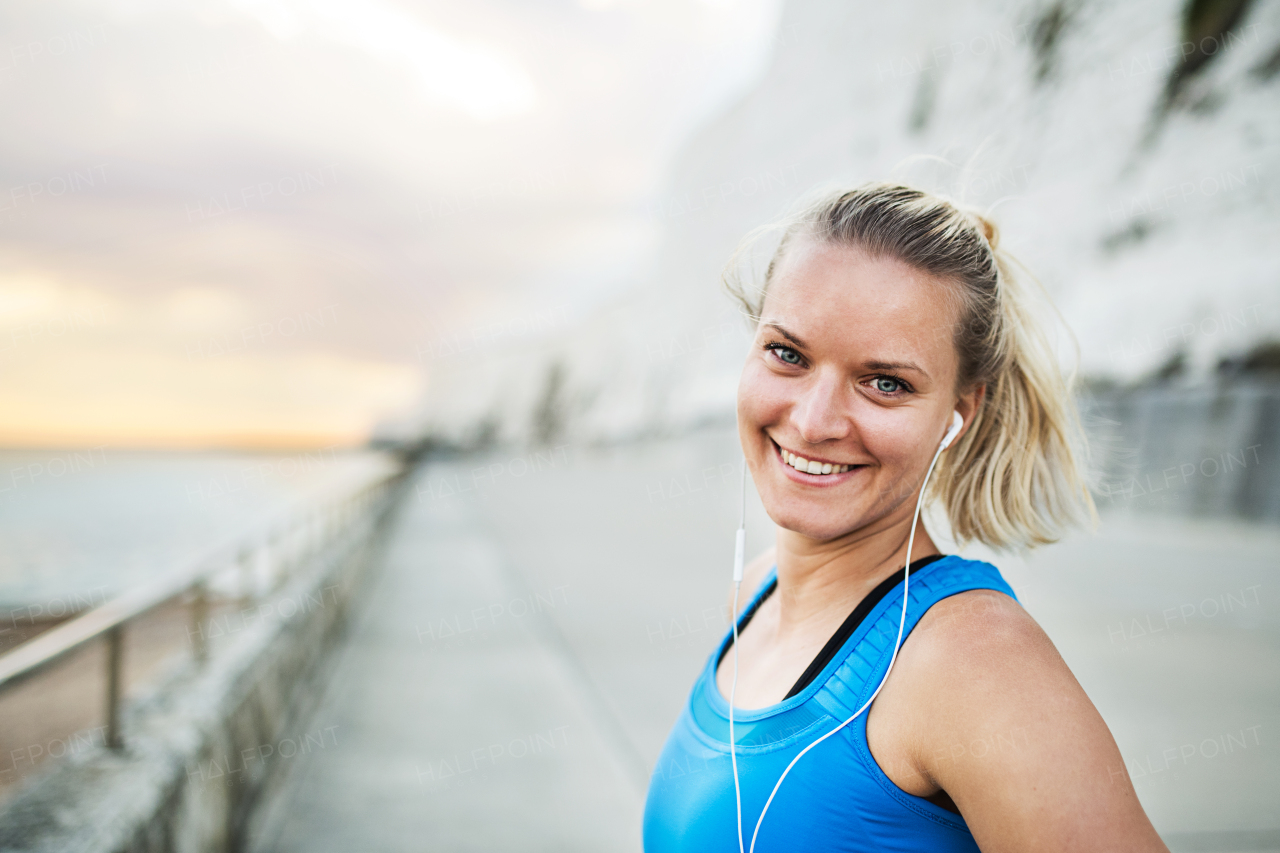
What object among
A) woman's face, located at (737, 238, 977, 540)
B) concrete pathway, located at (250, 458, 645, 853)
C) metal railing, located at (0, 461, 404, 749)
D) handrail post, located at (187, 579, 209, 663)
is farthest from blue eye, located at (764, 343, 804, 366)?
handrail post, located at (187, 579, 209, 663)

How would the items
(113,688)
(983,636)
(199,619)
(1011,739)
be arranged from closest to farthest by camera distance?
(1011,739)
(983,636)
(113,688)
(199,619)

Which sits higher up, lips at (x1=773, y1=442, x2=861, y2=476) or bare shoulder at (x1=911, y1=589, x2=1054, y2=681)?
lips at (x1=773, y1=442, x2=861, y2=476)

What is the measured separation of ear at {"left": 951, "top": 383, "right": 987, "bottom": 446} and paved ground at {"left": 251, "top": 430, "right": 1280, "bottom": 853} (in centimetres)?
137

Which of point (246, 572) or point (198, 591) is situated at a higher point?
point (198, 591)

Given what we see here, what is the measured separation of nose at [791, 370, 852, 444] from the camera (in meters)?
1.24

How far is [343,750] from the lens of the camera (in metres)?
4.04

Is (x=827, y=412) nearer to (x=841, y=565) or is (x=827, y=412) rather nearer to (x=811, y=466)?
(x=811, y=466)

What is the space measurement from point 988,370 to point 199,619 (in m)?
3.42

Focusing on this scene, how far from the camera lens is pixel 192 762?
100.0 inches

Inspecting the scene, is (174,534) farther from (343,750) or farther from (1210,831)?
(1210,831)

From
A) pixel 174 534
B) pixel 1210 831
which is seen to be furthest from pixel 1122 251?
pixel 174 534

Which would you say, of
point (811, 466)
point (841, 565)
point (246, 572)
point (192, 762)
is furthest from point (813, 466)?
point (246, 572)

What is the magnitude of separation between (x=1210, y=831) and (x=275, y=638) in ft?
13.9

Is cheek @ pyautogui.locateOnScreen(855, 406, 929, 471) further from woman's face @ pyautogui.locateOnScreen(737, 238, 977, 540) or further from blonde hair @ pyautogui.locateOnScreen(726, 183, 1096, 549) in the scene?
blonde hair @ pyautogui.locateOnScreen(726, 183, 1096, 549)
